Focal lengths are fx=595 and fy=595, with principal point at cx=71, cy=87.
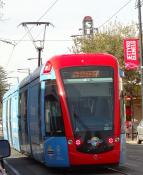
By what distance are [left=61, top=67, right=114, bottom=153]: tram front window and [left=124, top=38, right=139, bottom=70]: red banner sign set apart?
24.0 m

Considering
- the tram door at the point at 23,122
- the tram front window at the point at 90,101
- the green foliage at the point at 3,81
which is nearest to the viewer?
the tram front window at the point at 90,101

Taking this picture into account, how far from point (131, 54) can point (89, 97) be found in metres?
24.9

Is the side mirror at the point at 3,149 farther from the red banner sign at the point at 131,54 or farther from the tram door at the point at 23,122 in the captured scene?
the red banner sign at the point at 131,54

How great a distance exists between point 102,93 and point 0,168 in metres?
10.7

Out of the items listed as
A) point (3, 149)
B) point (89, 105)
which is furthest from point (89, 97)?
point (3, 149)

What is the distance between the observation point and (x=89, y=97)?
55.1 feet

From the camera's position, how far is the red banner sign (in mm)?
41062

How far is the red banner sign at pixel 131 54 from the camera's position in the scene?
41062 millimetres

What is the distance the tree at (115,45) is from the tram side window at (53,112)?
115 ft

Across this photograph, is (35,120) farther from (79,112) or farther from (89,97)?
(89,97)

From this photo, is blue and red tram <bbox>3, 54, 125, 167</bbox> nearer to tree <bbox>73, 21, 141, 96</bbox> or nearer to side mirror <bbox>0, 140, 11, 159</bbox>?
side mirror <bbox>0, 140, 11, 159</bbox>

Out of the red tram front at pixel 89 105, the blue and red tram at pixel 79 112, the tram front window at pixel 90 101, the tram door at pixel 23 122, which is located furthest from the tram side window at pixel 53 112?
the tram door at pixel 23 122

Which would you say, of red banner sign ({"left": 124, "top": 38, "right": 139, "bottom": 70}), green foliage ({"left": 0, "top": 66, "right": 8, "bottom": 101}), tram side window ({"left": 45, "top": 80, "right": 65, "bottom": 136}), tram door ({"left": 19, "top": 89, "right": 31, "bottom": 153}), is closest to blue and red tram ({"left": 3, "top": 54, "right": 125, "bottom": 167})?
tram side window ({"left": 45, "top": 80, "right": 65, "bottom": 136})

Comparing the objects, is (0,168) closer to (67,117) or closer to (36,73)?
(67,117)
